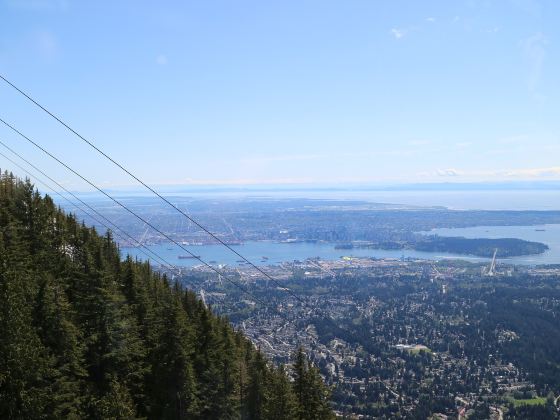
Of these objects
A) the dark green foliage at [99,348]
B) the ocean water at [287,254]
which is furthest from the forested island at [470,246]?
the dark green foliage at [99,348]

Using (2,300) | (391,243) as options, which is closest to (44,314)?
(2,300)

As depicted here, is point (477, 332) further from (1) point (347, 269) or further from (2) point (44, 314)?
(2) point (44, 314)

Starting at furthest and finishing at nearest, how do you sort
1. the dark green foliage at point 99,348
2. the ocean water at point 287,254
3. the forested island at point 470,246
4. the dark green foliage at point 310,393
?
the forested island at point 470,246, the ocean water at point 287,254, the dark green foliage at point 310,393, the dark green foliage at point 99,348

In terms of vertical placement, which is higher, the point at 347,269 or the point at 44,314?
the point at 44,314

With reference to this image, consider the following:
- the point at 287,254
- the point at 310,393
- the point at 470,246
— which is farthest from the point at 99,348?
the point at 470,246

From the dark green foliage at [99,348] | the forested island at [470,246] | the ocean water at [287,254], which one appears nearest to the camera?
the dark green foliage at [99,348]

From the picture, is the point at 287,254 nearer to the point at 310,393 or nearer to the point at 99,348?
the point at 310,393

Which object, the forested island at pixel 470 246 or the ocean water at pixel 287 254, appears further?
the forested island at pixel 470 246

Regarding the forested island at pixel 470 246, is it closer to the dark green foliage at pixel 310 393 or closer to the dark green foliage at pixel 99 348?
the dark green foliage at pixel 310 393
